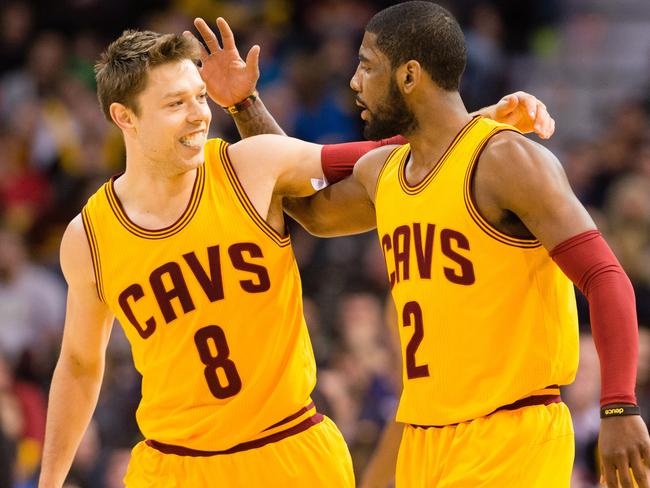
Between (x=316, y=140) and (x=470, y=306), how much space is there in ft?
23.9

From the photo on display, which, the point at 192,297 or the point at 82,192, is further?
the point at 82,192

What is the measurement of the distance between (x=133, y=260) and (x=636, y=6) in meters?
9.11

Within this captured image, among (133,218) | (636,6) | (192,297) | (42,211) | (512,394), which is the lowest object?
(512,394)

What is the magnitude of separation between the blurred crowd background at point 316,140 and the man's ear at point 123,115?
11.0 feet

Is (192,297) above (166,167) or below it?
below

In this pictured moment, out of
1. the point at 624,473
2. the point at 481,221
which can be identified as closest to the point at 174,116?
the point at 481,221

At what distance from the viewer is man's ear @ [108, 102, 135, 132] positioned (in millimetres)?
4977

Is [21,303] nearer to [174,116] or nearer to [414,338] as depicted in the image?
[174,116]

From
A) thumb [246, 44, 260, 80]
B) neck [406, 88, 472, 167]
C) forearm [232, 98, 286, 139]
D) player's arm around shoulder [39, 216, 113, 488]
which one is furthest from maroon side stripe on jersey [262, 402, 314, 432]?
thumb [246, 44, 260, 80]

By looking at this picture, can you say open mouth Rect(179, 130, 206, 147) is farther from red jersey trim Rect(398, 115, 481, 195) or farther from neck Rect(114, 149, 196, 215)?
red jersey trim Rect(398, 115, 481, 195)

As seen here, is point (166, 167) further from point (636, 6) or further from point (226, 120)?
point (636, 6)

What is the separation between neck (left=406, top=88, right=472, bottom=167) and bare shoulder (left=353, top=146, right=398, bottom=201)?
13.3 inches

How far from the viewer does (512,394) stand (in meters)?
4.30

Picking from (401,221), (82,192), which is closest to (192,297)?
(401,221)
